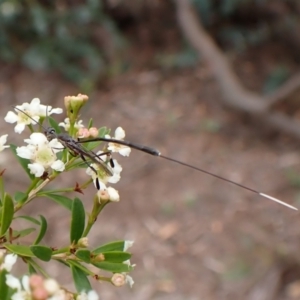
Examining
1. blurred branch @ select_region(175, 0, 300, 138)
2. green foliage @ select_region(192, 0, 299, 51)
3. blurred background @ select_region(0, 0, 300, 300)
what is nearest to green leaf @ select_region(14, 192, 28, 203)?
blurred background @ select_region(0, 0, 300, 300)

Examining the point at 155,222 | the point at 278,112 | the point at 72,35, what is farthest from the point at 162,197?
the point at 72,35

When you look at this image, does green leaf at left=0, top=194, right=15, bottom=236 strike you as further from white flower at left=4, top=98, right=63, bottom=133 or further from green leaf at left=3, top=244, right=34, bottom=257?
white flower at left=4, top=98, right=63, bottom=133

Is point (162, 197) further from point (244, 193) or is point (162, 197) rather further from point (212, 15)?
point (212, 15)

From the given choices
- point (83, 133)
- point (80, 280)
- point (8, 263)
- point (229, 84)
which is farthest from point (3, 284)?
point (229, 84)

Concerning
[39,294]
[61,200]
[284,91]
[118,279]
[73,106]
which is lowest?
[39,294]

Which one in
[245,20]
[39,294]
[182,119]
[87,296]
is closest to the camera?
[39,294]

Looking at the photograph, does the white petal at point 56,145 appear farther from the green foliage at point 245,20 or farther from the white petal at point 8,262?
the green foliage at point 245,20

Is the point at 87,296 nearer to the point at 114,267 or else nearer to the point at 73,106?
the point at 114,267
